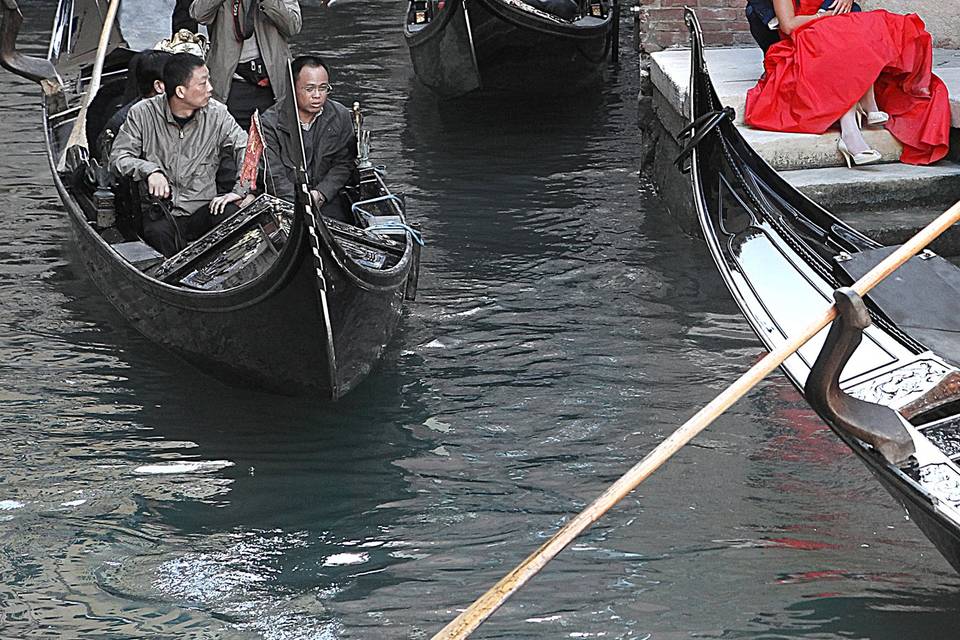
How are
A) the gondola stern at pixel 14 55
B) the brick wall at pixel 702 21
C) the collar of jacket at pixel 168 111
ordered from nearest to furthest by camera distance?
the collar of jacket at pixel 168 111
the gondola stern at pixel 14 55
the brick wall at pixel 702 21

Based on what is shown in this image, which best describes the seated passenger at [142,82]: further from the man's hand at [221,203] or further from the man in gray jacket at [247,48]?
the man's hand at [221,203]

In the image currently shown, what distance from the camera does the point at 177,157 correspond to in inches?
149

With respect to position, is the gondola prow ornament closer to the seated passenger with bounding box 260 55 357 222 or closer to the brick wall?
the seated passenger with bounding box 260 55 357 222

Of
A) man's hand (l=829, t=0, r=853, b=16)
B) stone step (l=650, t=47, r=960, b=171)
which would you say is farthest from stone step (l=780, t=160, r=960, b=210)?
man's hand (l=829, t=0, r=853, b=16)

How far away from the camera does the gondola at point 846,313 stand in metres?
2.07

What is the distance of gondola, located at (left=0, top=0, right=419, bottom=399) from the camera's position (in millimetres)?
3055

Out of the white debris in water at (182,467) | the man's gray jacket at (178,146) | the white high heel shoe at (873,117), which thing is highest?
the man's gray jacket at (178,146)

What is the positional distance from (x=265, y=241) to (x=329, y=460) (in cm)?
63

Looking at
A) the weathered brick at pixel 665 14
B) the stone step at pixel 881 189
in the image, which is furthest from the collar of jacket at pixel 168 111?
the weathered brick at pixel 665 14

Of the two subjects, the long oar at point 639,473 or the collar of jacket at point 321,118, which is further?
the collar of jacket at point 321,118

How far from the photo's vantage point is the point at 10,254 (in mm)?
4648

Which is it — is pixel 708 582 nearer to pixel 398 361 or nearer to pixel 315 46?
pixel 398 361

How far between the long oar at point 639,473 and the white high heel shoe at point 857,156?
6.56 ft

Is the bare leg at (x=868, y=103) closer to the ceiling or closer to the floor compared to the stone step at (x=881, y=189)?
closer to the ceiling
